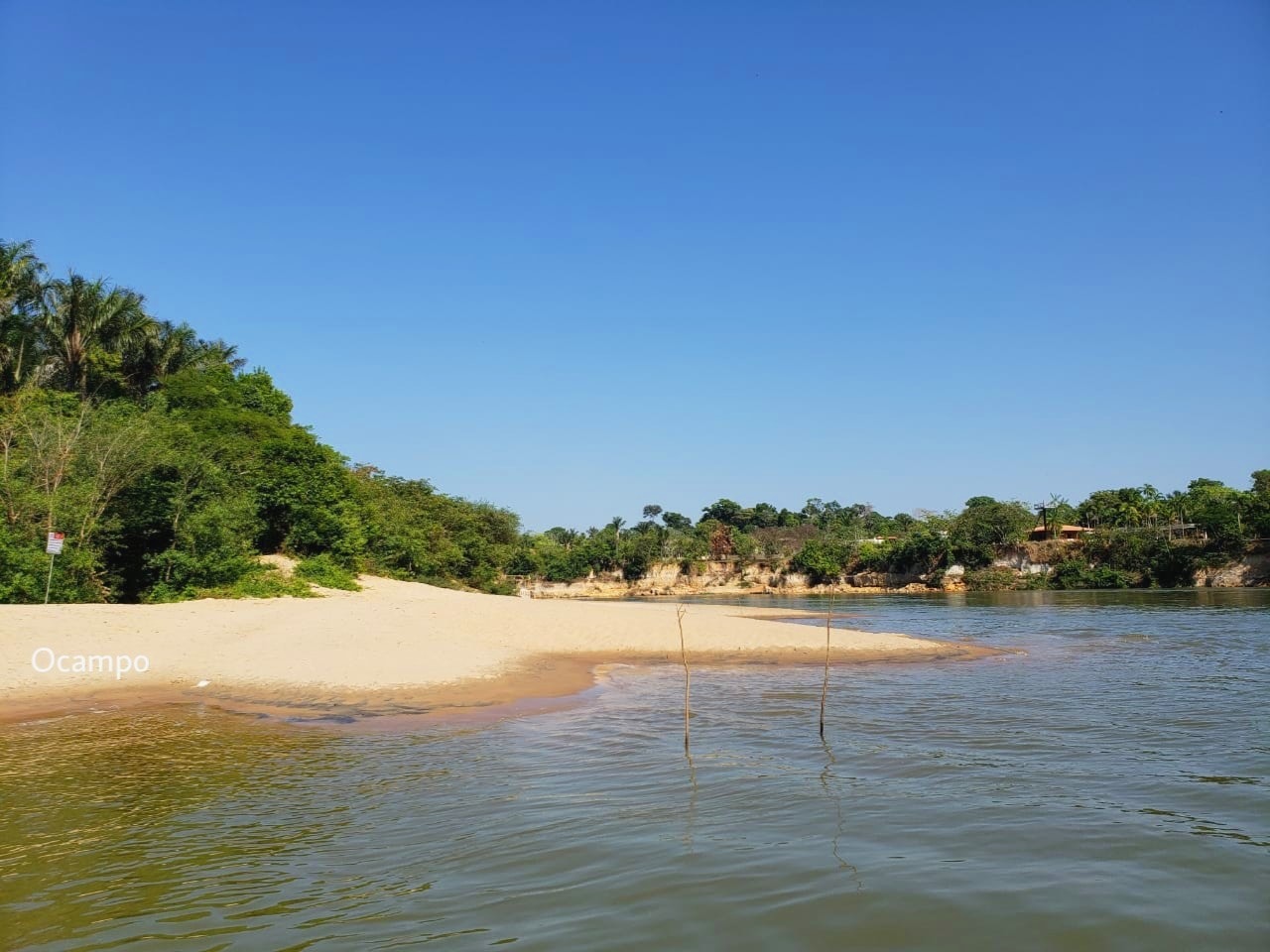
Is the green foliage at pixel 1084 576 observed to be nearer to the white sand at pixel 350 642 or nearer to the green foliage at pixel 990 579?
the green foliage at pixel 990 579

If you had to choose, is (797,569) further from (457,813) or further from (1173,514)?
(457,813)

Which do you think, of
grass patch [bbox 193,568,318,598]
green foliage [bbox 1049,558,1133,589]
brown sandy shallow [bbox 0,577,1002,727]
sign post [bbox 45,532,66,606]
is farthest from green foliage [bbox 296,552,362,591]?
green foliage [bbox 1049,558,1133,589]

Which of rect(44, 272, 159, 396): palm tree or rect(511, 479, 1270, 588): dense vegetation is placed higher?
rect(44, 272, 159, 396): palm tree

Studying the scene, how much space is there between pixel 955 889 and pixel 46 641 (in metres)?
17.6

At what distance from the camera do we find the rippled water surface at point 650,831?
583 centimetres

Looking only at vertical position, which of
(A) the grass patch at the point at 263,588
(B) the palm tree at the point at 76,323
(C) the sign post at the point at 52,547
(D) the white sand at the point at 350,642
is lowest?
(D) the white sand at the point at 350,642

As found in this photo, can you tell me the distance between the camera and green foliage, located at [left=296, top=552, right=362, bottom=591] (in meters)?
31.0

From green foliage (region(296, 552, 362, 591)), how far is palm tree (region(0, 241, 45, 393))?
2277 centimetres

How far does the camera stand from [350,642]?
19.0 m

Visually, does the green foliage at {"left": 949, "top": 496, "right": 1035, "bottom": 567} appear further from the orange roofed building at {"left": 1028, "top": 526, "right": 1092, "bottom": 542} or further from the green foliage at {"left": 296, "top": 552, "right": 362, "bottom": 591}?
the green foliage at {"left": 296, "top": 552, "right": 362, "bottom": 591}

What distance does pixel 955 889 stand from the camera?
642cm

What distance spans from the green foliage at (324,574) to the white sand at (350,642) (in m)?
1.59

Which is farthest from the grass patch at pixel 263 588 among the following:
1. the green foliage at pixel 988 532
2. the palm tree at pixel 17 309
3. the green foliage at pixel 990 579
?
the green foliage at pixel 988 532

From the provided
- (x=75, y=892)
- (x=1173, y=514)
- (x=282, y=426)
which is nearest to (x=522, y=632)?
(x=75, y=892)
